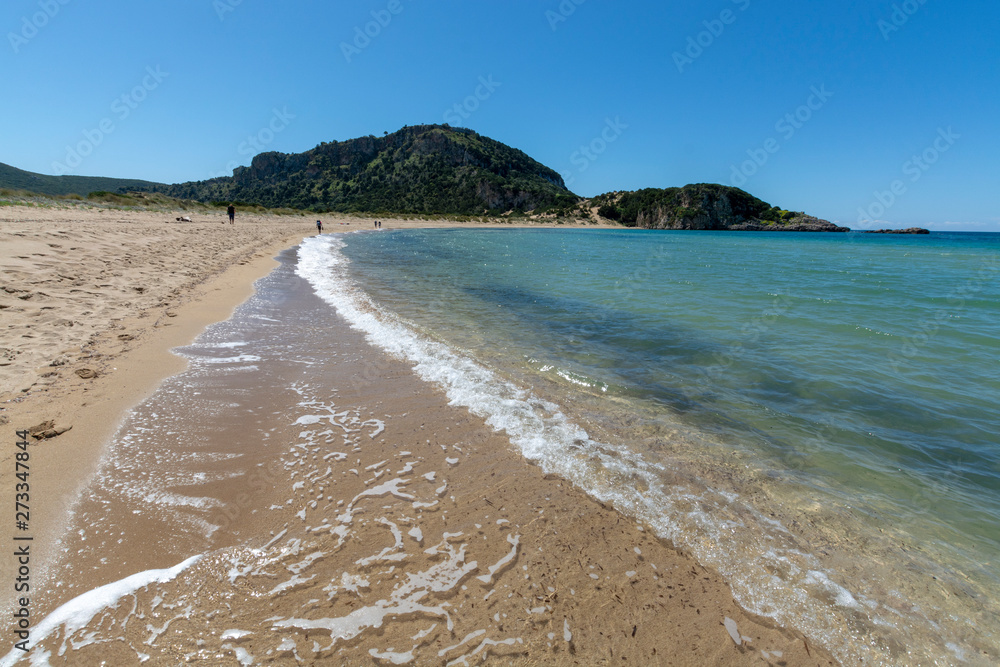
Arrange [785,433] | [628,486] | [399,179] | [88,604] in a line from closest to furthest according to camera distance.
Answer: [88,604] < [628,486] < [785,433] < [399,179]

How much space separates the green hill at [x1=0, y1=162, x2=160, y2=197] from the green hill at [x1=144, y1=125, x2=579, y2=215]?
2824cm

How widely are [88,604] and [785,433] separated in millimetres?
6688

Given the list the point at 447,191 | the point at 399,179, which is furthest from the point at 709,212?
the point at 399,179

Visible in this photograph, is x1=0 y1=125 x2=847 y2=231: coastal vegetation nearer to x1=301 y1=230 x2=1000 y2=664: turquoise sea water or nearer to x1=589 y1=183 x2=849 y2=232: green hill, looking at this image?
x1=589 y1=183 x2=849 y2=232: green hill

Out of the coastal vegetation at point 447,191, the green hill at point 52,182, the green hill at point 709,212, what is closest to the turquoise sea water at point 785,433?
the green hill at point 52,182

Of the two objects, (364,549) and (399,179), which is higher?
(399,179)

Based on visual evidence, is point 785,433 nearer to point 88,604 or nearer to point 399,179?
point 88,604

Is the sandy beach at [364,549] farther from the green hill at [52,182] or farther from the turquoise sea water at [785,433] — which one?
the green hill at [52,182]

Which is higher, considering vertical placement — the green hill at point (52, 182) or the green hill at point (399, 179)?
the green hill at point (399, 179)

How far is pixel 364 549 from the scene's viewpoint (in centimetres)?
294

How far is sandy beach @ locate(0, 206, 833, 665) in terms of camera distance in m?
2.30

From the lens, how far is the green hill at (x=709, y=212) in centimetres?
13050

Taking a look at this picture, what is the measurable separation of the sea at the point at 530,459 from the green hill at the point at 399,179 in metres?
124

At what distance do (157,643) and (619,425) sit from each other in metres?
4.50
